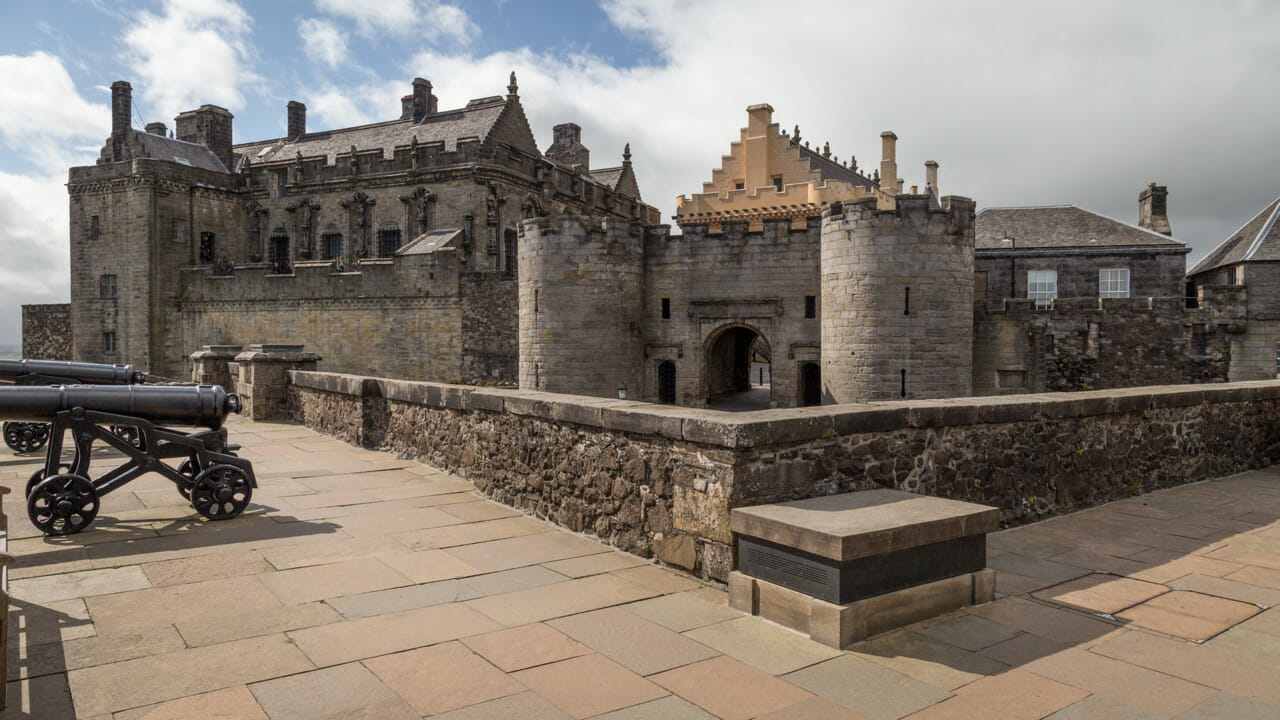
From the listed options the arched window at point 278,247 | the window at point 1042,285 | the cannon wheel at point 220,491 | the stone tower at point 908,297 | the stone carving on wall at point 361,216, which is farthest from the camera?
the arched window at point 278,247

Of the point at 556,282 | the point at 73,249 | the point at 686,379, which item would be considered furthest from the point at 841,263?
the point at 73,249

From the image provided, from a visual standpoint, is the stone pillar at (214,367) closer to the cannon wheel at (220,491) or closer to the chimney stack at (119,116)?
the cannon wheel at (220,491)

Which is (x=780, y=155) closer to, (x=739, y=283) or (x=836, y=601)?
(x=739, y=283)

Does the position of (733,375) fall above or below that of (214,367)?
below

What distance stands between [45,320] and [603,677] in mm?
43381

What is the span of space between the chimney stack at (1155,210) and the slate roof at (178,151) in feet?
120

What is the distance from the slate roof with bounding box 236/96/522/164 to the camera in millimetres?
32531

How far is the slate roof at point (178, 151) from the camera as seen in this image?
112 feet

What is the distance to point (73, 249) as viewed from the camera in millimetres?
33688

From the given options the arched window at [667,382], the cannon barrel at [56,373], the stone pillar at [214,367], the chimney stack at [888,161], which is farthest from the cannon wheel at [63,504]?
the chimney stack at [888,161]

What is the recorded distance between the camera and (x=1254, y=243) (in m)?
22.8

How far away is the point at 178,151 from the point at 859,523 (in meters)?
38.9

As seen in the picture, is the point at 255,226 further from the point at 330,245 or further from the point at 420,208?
the point at 420,208

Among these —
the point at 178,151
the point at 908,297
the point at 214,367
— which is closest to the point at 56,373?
the point at 214,367
